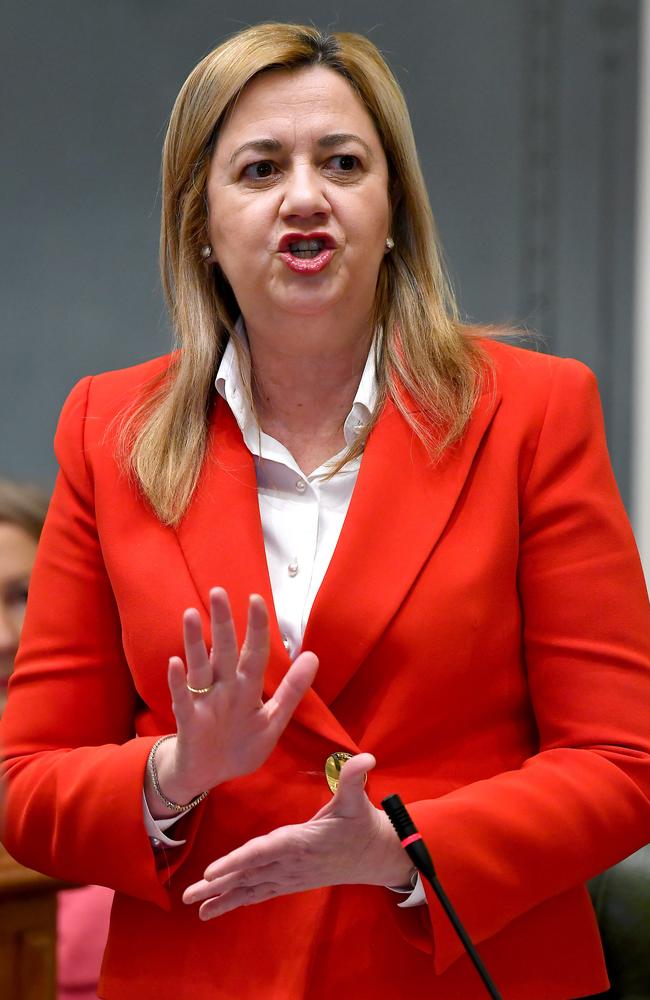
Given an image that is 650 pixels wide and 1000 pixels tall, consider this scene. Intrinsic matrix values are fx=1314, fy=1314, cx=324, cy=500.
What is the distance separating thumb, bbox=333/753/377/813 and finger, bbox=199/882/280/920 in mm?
122

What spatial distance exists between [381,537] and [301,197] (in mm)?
392

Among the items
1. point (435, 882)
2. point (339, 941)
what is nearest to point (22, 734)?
point (339, 941)

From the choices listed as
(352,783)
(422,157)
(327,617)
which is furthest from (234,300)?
(422,157)

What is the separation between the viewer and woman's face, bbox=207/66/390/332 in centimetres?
149

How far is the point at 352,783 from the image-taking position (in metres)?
1.19

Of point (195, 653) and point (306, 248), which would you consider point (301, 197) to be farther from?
point (195, 653)

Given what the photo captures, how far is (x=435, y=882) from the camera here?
111 cm

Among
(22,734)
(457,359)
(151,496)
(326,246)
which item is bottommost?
(22,734)

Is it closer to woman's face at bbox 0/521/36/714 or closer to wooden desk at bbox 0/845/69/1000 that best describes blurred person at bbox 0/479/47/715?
woman's face at bbox 0/521/36/714

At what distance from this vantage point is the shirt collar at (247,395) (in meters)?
1.56

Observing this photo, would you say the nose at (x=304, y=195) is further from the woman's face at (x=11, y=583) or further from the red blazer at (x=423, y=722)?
the woman's face at (x=11, y=583)

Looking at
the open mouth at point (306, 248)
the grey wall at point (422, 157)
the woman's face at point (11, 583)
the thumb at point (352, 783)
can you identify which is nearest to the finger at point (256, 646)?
the thumb at point (352, 783)

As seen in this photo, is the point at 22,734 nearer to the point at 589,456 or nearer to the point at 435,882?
the point at 435,882

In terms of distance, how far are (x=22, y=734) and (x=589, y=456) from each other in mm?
713
